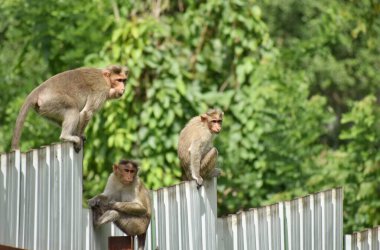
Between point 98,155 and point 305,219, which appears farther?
point 98,155

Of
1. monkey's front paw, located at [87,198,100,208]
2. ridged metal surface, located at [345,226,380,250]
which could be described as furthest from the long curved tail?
ridged metal surface, located at [345,226,380,250]

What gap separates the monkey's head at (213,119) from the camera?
12.0 metres

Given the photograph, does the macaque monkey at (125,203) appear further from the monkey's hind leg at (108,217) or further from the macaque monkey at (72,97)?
the macaque monkey at (72,97)

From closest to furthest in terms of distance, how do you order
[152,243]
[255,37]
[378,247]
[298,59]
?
1. [152,243]
2. [378,247]
3. [255,37]
4. [298,59]

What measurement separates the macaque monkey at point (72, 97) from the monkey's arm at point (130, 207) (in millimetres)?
662

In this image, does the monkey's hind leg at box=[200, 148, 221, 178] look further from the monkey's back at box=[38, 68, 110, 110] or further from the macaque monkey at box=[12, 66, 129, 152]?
the monkey's back at box=[38, 68, 110, 110]

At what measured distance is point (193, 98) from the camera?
58.1ft

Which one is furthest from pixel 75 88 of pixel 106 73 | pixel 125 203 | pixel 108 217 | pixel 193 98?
pixel 193 98

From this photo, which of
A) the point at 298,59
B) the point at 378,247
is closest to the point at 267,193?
the point at 298,59

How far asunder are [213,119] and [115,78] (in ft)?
5.62

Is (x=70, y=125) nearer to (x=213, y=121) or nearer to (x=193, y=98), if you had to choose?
(x=213, y=121)

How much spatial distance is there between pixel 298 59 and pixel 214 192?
39.7 ft

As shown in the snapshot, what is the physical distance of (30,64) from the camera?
64.3 ft

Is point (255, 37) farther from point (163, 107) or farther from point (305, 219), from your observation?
point (305, 219)
